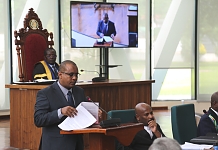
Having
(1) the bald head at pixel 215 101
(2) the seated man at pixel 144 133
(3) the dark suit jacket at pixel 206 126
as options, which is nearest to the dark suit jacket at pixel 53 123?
(2) the seated man at pixel 144 133

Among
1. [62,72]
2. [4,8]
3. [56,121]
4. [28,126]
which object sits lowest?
[28,126]

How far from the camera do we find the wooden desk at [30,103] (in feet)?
21.1

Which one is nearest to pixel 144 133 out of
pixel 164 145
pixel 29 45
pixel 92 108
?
pixel 92 108

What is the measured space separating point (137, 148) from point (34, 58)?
13.7ft

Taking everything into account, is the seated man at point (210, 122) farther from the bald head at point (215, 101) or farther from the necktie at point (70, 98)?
the necktie at point (70, 98)

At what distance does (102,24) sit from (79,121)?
6381 mm

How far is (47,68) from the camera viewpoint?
7.27 m

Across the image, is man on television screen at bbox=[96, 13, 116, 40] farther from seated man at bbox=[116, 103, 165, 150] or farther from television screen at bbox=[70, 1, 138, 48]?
seated man at bbox=[116, 103, 165, 150]

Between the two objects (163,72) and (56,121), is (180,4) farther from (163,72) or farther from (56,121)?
(56,121)

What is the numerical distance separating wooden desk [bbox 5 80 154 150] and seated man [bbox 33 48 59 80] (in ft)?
1.99

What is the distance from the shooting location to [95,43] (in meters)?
9.38

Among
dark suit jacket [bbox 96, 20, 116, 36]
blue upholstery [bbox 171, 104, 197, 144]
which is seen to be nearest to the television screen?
dark suit jacket [bbox 96, 20, 116, 36]

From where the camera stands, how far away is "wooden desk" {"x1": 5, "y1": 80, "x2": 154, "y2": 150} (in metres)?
6.43

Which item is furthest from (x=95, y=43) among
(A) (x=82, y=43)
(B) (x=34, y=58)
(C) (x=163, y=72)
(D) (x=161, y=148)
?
(D) (x=161, y=148)
